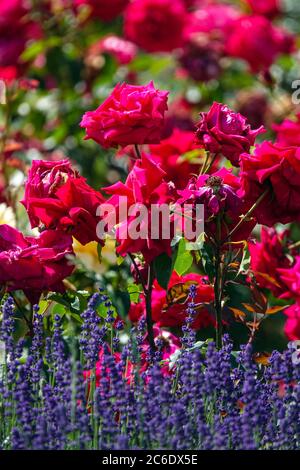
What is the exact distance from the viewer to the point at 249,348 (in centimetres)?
163

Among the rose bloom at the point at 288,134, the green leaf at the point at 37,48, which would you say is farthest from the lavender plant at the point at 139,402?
the green leaf at the point at 37,48

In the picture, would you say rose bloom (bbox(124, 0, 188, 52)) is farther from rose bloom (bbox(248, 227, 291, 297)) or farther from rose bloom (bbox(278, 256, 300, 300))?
rose bloom (bbox(278, 256, 300, 300))

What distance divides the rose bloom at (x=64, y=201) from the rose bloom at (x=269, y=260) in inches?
13.7

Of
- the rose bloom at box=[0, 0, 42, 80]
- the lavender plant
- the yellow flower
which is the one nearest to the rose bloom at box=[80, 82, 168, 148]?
the yellow flower

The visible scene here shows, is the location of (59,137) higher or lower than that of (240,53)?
lower

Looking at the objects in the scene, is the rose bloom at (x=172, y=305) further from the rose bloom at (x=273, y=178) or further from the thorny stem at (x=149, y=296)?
the rose bloom at (x=273, y=178)

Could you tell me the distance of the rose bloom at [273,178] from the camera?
164cm

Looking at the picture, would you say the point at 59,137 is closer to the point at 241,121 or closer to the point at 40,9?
the point at 40,9

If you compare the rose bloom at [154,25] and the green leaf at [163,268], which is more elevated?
the rose bloom at [154,25]

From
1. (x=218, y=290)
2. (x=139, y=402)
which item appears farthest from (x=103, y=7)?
(x=139, y=402)

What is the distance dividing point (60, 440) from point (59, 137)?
205 centimetres

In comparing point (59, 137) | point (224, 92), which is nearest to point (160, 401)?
point (59, 137)

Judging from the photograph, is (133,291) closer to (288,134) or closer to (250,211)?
(250,211)
